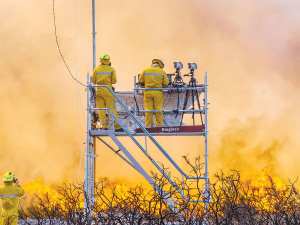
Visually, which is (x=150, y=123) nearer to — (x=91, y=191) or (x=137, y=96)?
(x=137, y=96)

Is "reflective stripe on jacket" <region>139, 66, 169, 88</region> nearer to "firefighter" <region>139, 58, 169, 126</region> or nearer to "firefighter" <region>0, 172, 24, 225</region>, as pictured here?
"firefighter" <region>139, 58, 169, 126</region>

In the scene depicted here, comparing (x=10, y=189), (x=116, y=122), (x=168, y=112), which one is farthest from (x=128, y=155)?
(x=10, y=189)

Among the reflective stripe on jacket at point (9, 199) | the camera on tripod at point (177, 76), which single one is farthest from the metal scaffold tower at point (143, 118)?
the reflective stripe on jacket at point (9, 199)

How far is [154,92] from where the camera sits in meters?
13.7

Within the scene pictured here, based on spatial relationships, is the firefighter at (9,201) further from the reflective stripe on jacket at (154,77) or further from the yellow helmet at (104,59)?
the reflective stripe on jacket at (154,77)

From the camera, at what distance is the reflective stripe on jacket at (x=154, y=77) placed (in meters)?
13.8

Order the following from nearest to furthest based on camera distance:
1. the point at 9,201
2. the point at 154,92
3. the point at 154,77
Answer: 1. the point at 9,201
2. the point at 154,92
3. the point at 154,77

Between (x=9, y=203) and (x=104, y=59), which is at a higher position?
(x=104, y=59)

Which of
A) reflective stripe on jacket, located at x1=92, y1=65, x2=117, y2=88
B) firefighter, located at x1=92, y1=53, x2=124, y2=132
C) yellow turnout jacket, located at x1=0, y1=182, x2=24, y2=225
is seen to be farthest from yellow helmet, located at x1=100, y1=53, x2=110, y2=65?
yellow turnout jacket, located at x1=0, y1=182, x2=24, y2=225

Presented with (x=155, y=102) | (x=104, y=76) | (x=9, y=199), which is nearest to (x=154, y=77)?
(x=155, y=102)

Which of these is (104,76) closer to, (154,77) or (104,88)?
(104,88)

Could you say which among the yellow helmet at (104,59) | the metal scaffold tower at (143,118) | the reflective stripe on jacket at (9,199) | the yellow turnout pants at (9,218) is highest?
the yellow helmet at (104,59)

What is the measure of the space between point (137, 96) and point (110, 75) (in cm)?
139

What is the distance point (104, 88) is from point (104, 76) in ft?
1.67
